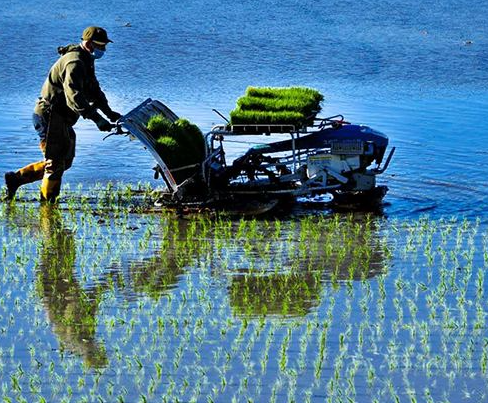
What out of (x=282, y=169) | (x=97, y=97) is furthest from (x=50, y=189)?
(x=282, y=169)

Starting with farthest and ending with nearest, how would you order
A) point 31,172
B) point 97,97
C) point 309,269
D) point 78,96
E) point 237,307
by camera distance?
point 31,172 → point 97,97 → point 78,96 → point 309,269 → point 237,307

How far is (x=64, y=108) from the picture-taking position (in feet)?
38.1

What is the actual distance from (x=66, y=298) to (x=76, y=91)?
9.82 feet

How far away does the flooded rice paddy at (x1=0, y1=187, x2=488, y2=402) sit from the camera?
276 inches

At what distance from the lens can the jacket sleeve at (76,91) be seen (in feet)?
36.3

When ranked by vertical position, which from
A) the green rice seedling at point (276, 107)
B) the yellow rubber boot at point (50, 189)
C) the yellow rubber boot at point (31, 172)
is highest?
the green rice seedling at point (276, 107)

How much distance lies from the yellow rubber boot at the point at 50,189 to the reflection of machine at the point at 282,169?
112cm

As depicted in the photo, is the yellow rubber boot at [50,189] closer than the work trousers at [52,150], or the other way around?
the work trousers at [52,150]

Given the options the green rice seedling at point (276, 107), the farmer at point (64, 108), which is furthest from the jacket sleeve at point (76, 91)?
the green rice seedling at point (276, 107)

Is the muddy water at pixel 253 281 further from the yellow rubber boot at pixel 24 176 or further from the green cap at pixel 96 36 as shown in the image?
the green cap at pixel 96 36

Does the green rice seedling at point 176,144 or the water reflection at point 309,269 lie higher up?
the green rice seedling at point 176,144

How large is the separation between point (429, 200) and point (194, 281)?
3860mm

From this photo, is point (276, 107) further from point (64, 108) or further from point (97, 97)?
point (64, 108)

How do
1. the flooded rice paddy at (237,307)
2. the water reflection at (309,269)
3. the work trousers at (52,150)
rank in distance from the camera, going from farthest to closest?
the work trousers at (52,150)
the water reflection at (309,269)
the flooded rice paddy at (237,307)
